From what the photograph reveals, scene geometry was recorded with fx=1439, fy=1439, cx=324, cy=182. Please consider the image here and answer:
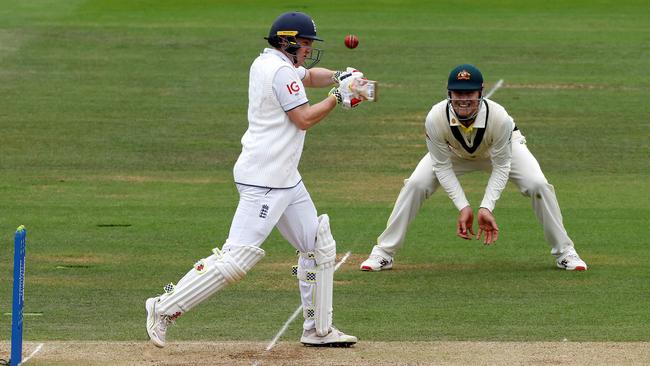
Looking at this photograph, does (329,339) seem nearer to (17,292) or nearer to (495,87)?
(17,292)

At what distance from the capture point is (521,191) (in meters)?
12.1

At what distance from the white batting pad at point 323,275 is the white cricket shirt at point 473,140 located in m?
2.24

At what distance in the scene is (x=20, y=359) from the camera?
8.29 metres

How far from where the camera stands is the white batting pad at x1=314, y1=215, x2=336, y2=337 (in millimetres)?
8953

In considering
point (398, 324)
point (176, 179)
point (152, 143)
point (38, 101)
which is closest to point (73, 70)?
point (38, 101)

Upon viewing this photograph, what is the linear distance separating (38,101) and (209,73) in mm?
3044

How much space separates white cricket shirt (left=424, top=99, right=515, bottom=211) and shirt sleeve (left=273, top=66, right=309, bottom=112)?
2.67 metres

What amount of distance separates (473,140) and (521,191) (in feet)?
2.95

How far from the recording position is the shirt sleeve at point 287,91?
865 cm

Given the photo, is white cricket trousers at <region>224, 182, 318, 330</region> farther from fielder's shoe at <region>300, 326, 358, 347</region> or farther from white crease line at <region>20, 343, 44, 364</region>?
white crease line at <region>20, 343, 44, 364</region>

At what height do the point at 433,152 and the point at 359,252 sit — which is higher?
the point at 433,152

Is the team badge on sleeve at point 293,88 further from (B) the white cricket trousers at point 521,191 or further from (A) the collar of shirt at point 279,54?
(B) the white cricket trousers at point 521,191

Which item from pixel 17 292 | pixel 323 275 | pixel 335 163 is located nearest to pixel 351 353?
pixel 323 275

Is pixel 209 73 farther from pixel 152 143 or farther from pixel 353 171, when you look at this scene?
pixel 353 171
